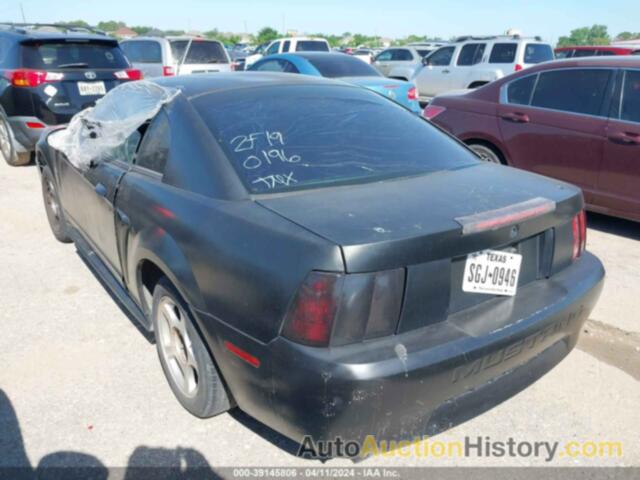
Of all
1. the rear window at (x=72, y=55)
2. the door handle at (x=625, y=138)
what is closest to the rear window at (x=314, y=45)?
the rear window at (x=72, y=55)

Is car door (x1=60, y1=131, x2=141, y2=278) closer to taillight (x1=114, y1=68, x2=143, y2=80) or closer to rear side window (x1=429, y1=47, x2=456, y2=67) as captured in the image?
taillight (x1=114, y1=68, x2=143, y2=80)

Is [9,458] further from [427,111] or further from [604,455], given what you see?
[427,111]

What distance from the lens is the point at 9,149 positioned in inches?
A: 296

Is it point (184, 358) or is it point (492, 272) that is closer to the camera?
point (492, 272)

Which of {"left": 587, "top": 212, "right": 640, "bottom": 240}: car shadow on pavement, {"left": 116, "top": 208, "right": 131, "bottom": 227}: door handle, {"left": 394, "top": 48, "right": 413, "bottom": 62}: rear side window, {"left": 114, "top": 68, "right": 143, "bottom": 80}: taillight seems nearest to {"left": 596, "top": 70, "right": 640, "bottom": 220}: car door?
{"left": 587, "top": 212, "right": 640, "bottom": 240}: car shadow on pavement

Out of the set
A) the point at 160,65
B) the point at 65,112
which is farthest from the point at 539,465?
the point at 160,65

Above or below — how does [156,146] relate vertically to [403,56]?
above

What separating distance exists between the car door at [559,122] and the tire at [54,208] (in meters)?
4.29

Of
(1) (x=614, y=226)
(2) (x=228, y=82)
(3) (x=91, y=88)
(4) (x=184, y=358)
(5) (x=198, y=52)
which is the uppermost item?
(2) (x=228, y=82)

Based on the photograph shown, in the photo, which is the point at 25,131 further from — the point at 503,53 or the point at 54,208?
the point at 503,53

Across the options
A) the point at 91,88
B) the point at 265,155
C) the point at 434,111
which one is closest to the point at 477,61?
the point at 434,111

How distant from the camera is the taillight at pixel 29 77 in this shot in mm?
6871

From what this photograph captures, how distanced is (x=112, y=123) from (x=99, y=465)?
81.7 inches

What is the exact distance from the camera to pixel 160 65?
1188cm
